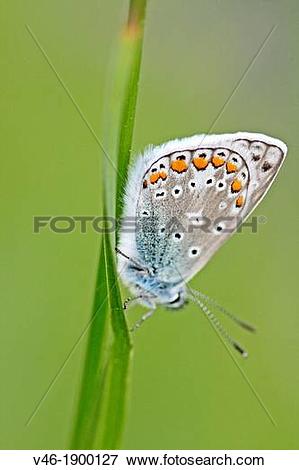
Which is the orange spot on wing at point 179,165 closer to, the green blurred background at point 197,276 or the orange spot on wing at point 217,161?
the orange spot on wing at point 217,161

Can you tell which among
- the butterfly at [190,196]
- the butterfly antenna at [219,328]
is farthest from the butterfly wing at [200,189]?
the butterfly antenna at [219,328]

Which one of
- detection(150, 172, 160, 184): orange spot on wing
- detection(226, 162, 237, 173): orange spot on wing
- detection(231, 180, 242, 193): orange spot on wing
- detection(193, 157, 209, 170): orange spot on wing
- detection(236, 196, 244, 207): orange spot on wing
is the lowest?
detection(236, 196, 244, 207): orange spot on wing

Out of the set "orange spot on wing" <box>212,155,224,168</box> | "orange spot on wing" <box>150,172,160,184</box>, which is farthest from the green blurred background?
"orange spot on wing" <box>212,155,224,168</box>

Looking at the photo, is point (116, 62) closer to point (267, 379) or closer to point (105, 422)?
point (105, 422)

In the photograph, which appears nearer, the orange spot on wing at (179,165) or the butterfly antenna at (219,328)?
the orange spot on wing at (179,165)

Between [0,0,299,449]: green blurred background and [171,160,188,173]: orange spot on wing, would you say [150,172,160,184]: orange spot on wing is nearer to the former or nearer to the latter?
[171,160,188,173]: orange spot on wing

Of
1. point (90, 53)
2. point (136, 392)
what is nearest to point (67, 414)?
point (136, 392)
